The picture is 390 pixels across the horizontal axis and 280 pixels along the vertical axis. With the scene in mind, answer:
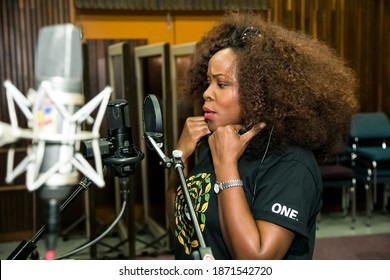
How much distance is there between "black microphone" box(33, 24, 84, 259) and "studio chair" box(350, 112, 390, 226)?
2574 millimetres

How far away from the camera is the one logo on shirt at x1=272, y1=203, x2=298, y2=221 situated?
2.42 feet

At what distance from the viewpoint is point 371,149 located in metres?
2.95

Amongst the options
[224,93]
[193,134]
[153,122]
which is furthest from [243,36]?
[153,122]

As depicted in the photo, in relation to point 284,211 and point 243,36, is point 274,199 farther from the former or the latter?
point 243,36

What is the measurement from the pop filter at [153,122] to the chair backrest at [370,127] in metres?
2.58

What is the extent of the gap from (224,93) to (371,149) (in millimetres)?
2418

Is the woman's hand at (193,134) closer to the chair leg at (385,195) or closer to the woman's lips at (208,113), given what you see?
the woman's lips at (208,113)

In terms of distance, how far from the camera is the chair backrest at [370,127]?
2.96 m

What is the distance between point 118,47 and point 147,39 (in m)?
0.67

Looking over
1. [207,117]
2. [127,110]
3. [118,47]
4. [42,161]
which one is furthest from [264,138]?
[118,47]

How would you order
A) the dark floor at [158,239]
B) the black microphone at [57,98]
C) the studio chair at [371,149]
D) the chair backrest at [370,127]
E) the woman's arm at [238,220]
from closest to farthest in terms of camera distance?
the black microphone at [57,98] → the woman's arm at [238,220] → the dark floor at [158,239] → the studio chair at [371,149] → the chair backrest at [370,127]

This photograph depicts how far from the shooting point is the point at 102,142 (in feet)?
1.86

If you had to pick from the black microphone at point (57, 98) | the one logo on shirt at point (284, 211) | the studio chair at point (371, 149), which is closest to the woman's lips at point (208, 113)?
the one logo on shirt at point (284, 211)
